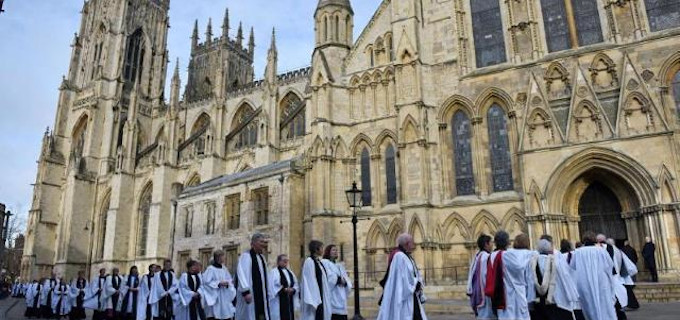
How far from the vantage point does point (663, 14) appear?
16766 millimetres

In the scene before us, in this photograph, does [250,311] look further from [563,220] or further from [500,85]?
[500,85]

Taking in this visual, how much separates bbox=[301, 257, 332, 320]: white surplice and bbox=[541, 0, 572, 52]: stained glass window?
47.3 ft

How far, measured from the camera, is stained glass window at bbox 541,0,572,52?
715 inches

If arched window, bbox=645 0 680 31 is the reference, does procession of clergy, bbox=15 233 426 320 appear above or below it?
below

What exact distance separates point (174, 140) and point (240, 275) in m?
37.7

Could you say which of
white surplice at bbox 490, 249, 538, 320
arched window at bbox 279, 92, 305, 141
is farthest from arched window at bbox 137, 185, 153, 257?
white surplice at bbox 490, 249, 538, 320

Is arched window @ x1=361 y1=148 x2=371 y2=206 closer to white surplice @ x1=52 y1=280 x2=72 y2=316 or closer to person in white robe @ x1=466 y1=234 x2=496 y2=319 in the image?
white surplice @ x1=52 y1=280 x2=72 y2=316

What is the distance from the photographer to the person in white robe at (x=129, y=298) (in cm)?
1333

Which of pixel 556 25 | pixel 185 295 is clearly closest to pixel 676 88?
pixel 556 25

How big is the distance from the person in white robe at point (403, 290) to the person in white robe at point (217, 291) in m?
3.14

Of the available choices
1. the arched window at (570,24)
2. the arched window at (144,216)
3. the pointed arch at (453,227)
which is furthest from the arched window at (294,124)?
the arched window at (570,24)

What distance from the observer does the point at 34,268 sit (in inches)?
1799

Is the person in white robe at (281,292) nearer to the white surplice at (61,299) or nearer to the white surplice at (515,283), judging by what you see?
the white surplice at (515,283)

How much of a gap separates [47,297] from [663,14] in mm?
23909
